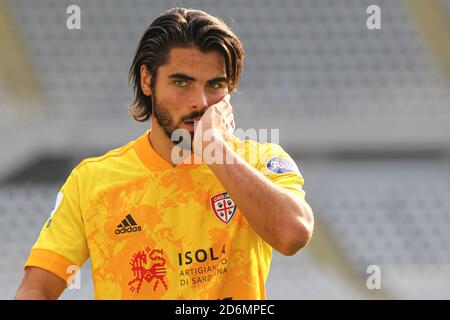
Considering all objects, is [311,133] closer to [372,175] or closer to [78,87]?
[372,175]

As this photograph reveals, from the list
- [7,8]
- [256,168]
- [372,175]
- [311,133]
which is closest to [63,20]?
[7,8]

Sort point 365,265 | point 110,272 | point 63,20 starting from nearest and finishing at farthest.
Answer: point 110,272 → point 365,265 → point 63,20

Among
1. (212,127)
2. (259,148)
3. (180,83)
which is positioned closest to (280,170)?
(259,148)

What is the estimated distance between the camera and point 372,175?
9.22 metres

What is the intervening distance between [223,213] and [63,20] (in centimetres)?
786

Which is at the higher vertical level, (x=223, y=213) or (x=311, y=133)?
(x=311, y=133)

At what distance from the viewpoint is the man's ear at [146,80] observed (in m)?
2.62

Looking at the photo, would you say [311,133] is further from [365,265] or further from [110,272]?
[110,272]

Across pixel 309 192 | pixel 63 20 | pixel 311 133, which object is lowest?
pixel 309 192

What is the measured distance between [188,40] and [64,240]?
0.65 m

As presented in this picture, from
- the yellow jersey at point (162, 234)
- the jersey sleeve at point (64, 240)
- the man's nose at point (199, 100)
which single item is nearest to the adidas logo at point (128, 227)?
the yellow jersey at point (162, 234)

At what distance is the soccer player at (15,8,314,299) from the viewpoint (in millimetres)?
2221

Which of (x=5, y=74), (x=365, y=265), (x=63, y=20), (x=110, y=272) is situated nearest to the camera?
(x=110, y=272)

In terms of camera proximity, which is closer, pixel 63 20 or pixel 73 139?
pixel 73 139
